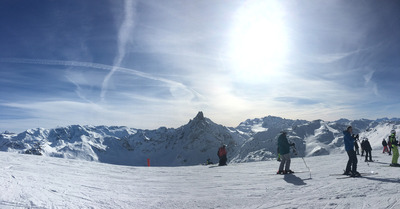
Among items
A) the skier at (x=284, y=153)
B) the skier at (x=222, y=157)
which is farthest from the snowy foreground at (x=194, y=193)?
the skier at (x=222, y=157)

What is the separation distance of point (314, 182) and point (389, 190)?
8.96 feet

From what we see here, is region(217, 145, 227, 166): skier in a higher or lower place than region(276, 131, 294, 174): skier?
lower

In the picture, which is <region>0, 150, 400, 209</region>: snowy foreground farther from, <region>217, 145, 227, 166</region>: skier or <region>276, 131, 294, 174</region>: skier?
<region>217, 145, 227, 166</region>: skier

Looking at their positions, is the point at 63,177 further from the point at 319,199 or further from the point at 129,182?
the point at 319,199

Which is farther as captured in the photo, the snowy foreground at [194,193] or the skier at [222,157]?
the skier at [222,157]

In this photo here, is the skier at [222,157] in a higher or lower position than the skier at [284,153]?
lower

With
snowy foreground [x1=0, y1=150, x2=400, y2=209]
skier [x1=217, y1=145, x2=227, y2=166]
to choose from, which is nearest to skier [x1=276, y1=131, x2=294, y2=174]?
snowy foreground [x1=0, y1=150, x2=400, y2=209]

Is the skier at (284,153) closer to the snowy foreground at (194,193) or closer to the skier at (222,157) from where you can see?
the snowy foreground at (194,193)

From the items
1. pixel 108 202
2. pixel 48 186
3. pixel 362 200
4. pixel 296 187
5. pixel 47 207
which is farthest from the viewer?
pixel 296 187

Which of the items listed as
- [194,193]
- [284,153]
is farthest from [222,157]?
[194,193]

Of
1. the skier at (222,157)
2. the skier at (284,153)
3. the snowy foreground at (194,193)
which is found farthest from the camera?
the skier at (222,157)

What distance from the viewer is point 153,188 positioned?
10859 mm

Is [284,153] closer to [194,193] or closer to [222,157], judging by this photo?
[194,193]

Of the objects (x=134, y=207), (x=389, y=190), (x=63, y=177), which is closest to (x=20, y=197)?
(x=134, y=207)
